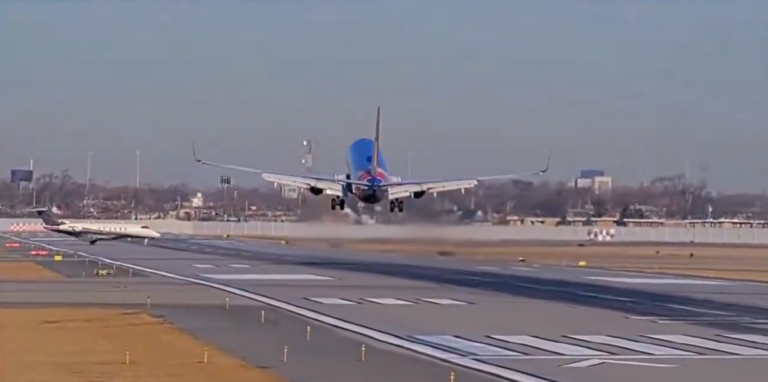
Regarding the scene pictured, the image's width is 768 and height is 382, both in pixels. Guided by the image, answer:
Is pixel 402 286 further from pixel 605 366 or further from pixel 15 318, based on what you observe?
pixel 605 366

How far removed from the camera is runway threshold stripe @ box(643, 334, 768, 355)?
27547 millimetres

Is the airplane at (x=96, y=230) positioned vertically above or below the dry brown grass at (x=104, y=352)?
above

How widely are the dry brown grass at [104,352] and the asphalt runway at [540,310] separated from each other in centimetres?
538

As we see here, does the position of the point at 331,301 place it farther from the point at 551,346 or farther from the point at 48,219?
the point at 48,219

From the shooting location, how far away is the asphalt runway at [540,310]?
25.2 metres

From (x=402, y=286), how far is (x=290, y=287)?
16.4 feet

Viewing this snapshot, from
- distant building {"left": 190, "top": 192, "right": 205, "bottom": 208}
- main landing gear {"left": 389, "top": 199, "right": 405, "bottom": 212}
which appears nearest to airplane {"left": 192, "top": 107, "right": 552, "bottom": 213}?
main landing gear {"left": 389, "top": 199, "right": 405, "bottom": 212}

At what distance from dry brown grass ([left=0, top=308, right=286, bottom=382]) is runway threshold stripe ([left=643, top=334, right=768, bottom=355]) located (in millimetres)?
11374

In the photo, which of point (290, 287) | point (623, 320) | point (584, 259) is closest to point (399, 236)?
point (584, 259)

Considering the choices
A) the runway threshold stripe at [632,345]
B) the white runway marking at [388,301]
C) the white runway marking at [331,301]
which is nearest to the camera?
the runway threshold stripe at [632,345]

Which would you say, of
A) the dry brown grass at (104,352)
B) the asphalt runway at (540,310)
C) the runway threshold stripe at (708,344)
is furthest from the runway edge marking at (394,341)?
the runway threshold stripe at (708,344)

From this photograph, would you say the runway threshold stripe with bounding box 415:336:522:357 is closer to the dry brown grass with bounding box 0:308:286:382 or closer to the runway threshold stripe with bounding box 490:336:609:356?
the runway threshold stripe with bounding box 490:336:609:356

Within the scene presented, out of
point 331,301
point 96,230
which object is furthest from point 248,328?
point 96,230

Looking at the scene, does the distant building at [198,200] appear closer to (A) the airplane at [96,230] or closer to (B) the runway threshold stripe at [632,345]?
(A) the airplane at [96,230]
